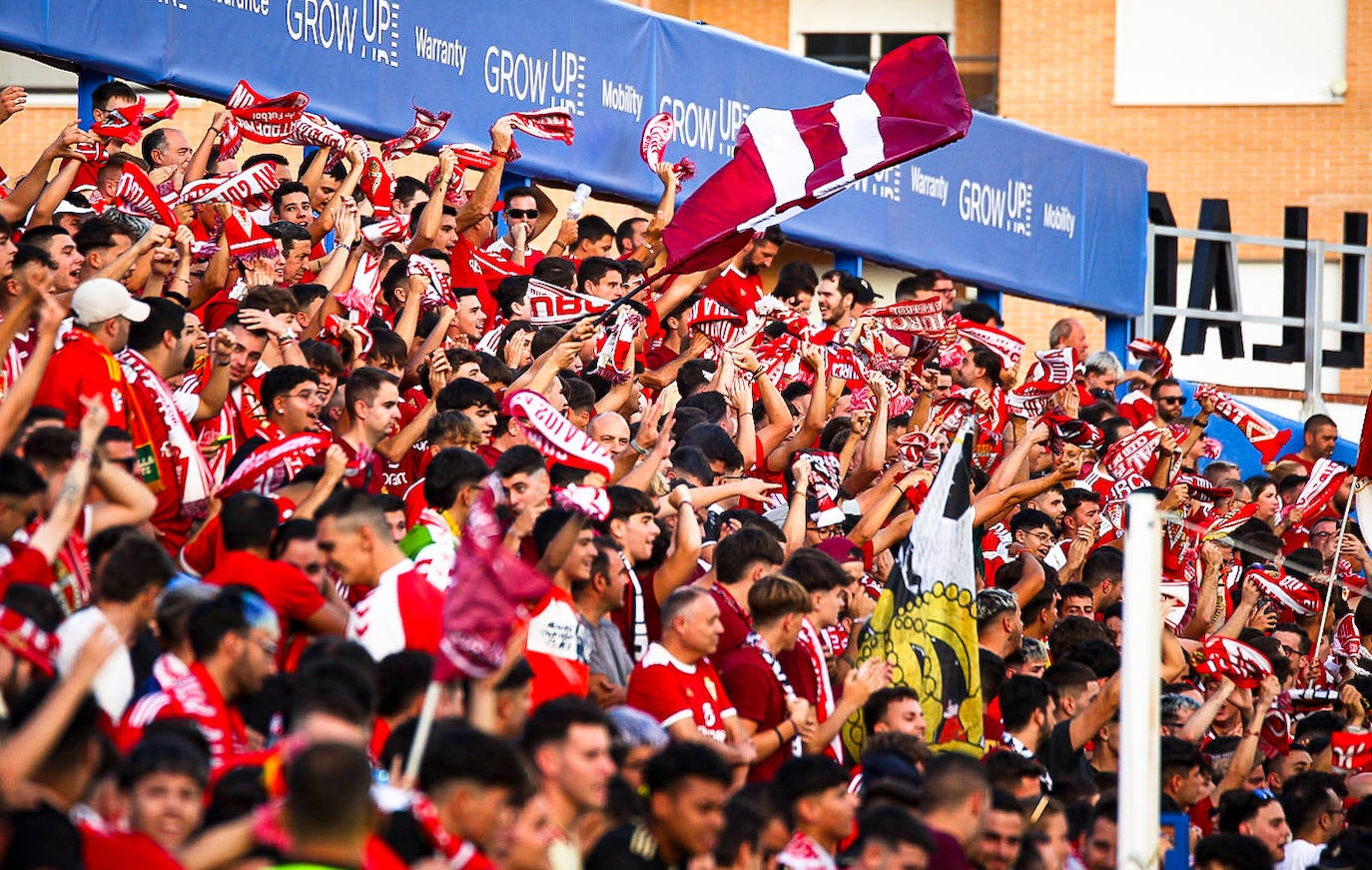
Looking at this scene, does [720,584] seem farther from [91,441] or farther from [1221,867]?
[91,441]

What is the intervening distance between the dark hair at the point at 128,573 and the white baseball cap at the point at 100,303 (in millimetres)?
1960

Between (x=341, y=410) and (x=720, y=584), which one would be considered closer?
(x=720, y=584)

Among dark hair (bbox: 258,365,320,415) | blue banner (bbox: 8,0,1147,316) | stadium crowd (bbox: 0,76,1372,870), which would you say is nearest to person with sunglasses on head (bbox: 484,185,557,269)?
stadium crowd (bbox: 0,76,1372,870)

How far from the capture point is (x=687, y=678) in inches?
277

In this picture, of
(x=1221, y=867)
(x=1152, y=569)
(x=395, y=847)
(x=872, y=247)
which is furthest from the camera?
(x=872, y=247)

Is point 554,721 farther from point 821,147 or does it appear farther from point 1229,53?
point 1229,53

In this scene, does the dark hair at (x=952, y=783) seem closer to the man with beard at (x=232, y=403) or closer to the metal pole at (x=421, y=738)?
the metal pole at (x=421, y=738)

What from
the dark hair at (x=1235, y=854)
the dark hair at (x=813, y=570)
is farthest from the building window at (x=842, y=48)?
the dark hair at (x=1235, y=854)

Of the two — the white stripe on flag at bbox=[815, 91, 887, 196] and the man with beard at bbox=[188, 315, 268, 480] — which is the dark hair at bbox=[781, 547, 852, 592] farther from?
the white stripe on flag at bbox=[815, 91, 887, 196]

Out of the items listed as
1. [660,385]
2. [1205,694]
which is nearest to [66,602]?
[660,385]

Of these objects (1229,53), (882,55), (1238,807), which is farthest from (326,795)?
(882,55)

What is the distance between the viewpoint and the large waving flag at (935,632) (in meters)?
8.39

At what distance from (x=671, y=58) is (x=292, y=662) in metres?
8.73

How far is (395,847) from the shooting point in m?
4.82
